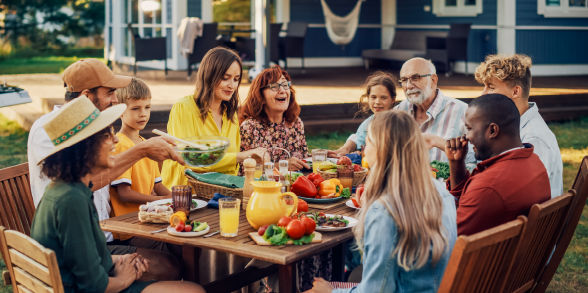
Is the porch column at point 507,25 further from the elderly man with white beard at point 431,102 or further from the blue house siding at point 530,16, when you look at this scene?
the elderly man with white beard at point 431,102

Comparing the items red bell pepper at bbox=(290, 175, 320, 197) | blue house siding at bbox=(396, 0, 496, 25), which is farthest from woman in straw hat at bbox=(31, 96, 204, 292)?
blue house siding at bbox=(396, 0, 496, 25)

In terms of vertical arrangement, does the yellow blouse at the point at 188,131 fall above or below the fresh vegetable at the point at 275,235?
above

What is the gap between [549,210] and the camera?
259 centimetres

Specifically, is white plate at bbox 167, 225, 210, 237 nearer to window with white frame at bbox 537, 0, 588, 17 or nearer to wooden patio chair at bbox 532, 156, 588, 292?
wooden patio chair at bbox 532, 156, 588, 292

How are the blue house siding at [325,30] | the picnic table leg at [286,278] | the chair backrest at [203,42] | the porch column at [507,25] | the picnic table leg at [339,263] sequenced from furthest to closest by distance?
the blue house siding at [325,30] < the porch column at [507,25] < the chair backrest at [203,42] < the picnic table leg at [339,263] < the picnic table leg at [286,278]

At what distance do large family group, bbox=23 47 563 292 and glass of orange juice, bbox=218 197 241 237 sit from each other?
26 cm

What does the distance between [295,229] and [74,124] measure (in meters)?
0.91

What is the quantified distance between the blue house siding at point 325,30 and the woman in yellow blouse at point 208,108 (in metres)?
11.7

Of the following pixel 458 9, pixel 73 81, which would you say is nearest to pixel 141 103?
pixel 73 81

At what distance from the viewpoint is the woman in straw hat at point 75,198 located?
2426 mm

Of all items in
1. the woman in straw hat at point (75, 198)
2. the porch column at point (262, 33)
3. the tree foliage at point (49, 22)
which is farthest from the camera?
the tree foliage at point (49, 22)

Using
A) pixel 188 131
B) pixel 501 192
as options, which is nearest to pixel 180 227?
pixel 501 192

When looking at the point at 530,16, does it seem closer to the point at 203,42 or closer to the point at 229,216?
the point at 203,42

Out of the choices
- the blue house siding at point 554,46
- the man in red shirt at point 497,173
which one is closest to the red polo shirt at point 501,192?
the man in red shirt at point 497,173
